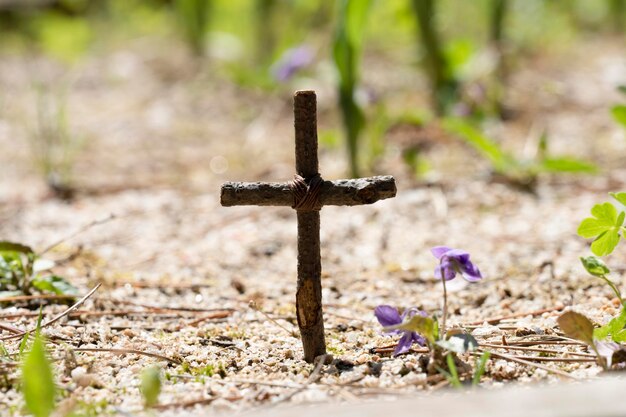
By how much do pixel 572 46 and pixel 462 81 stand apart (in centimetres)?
231

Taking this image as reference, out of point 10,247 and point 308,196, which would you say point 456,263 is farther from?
point 10,247

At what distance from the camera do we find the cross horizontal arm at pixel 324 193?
1.40 metres

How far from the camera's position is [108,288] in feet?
6.89

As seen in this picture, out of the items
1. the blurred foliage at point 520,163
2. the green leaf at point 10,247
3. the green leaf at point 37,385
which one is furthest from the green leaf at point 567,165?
the green leaf at point 37,385

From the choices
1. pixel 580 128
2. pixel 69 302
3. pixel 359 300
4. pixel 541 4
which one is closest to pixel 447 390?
pixel 359 300

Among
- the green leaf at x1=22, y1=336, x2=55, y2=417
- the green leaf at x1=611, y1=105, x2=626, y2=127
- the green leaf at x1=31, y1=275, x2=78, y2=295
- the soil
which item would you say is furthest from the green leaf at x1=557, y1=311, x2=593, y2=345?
the green leaf at x1=611, y1=105, x2=626, y2=127

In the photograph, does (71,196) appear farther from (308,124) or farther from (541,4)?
(541,4)

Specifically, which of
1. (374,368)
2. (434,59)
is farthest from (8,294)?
(434,59)

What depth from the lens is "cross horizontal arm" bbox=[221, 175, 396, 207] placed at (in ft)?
4.59

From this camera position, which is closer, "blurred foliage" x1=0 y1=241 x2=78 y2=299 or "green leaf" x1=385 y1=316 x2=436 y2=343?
"green leaf" x1=385 y1=316 x2=436 y2=343

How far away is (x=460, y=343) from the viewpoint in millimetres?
1347

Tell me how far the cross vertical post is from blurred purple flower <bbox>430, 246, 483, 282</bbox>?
22 centimetres

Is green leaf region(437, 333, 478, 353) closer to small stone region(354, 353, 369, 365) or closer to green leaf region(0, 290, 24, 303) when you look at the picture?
small stone region(354, 353, 369, 365)

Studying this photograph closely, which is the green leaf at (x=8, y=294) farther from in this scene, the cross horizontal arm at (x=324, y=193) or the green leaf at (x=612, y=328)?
the green leaf at (x=612, y=328)
